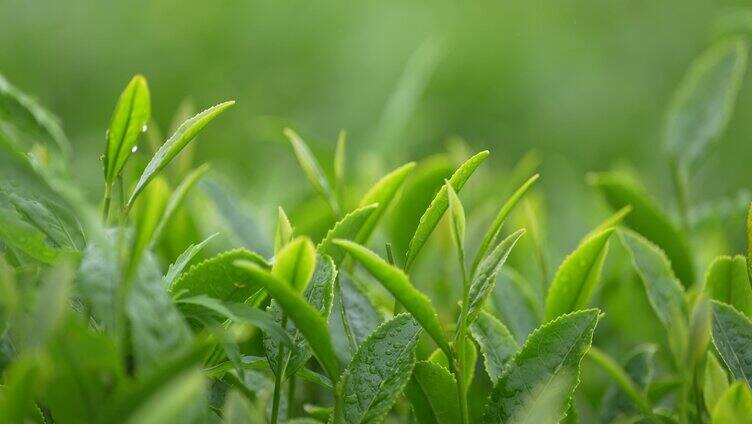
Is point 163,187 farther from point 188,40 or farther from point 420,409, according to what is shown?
point 188,40

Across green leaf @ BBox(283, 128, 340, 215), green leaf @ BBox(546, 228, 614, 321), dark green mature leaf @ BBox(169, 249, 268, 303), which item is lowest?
green leaf @ BBox(546, 228, 614, 321)

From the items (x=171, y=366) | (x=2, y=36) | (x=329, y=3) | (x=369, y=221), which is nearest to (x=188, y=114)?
(x=369, y=221)

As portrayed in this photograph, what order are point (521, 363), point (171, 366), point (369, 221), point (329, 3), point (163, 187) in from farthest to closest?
point (329, 3)
point (163, 187)
point (369, 221)
point (521, 363)
point (171, 366)

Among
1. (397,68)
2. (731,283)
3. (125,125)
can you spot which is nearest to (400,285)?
(125,125)

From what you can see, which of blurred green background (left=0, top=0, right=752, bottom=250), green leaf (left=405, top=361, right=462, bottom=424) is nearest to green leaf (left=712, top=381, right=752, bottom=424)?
green leaf (left=405, top=361, right=462, bottom=424)

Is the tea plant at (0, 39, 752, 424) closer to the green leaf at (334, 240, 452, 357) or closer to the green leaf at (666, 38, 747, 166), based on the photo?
the green leaf at (334, 240, 452, 357)

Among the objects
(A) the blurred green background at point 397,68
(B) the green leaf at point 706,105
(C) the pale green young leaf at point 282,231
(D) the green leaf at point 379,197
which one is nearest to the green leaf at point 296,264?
(C) the pale green young leaf at point 282,231

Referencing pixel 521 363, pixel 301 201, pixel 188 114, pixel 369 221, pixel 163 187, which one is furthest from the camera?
pixel 301 201

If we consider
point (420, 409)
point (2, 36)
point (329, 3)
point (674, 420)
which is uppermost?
point (2, 36)
